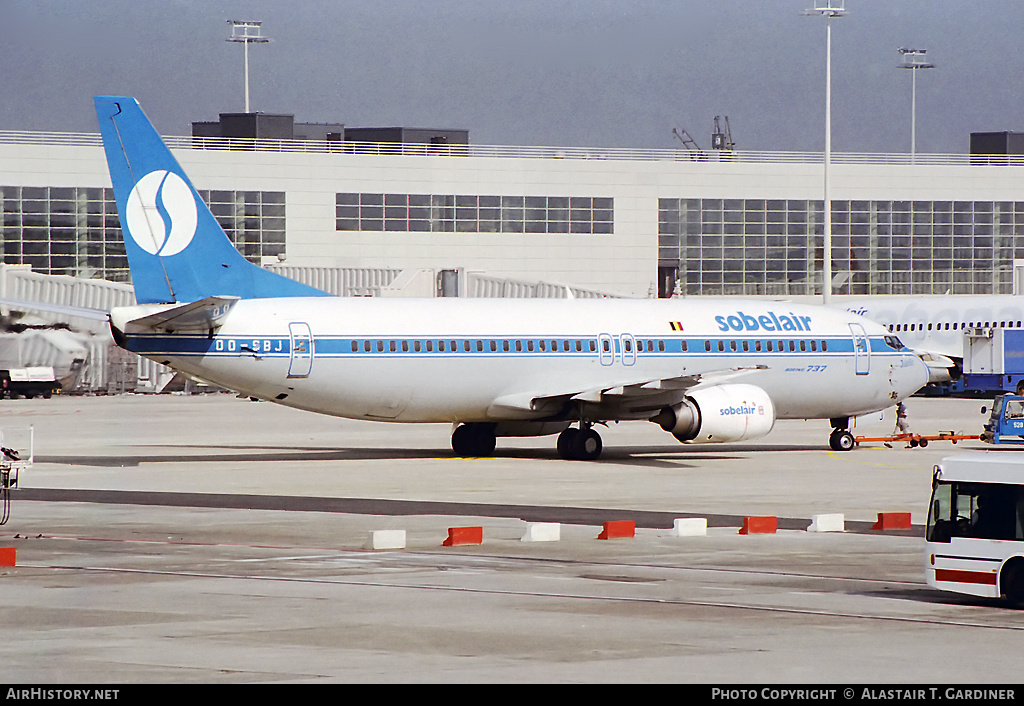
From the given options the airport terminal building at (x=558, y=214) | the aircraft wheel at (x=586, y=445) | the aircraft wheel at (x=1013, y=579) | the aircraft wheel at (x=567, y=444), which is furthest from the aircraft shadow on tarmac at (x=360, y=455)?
the airport terminal building at (x=558, y=214)

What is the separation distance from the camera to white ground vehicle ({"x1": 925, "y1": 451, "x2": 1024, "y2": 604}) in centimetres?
1866

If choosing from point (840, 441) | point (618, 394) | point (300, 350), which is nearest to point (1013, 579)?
point (618, 394)

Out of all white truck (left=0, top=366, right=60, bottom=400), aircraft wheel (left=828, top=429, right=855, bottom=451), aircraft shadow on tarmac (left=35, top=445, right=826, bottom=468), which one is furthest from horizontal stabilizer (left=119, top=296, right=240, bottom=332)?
white truck (left=0, top=366, right=60, bottom=400)

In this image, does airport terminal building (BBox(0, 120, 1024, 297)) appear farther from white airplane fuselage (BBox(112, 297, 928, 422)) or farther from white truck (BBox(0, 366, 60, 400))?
white airplane fuselage (BBox(112, 297, 928, 422))

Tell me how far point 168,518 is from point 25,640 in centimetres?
1271

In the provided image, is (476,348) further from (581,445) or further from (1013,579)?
(1013,579)

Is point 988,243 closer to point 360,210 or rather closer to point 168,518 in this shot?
point 360,210

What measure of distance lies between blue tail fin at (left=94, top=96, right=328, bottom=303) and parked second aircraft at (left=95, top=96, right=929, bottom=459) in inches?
1.3

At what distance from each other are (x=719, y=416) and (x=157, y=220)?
1477 cm

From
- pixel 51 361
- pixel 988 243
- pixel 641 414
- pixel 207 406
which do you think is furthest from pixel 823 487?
pixel 988 243

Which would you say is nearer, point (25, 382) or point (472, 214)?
point (25, 382)

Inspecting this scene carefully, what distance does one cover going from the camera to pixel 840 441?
157 ft

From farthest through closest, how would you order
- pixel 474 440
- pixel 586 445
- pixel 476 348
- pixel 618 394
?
pixel 474 440 < pixel 586 445 < pixel 476 348 < pixel 618 394

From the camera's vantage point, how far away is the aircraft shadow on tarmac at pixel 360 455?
143 ft
